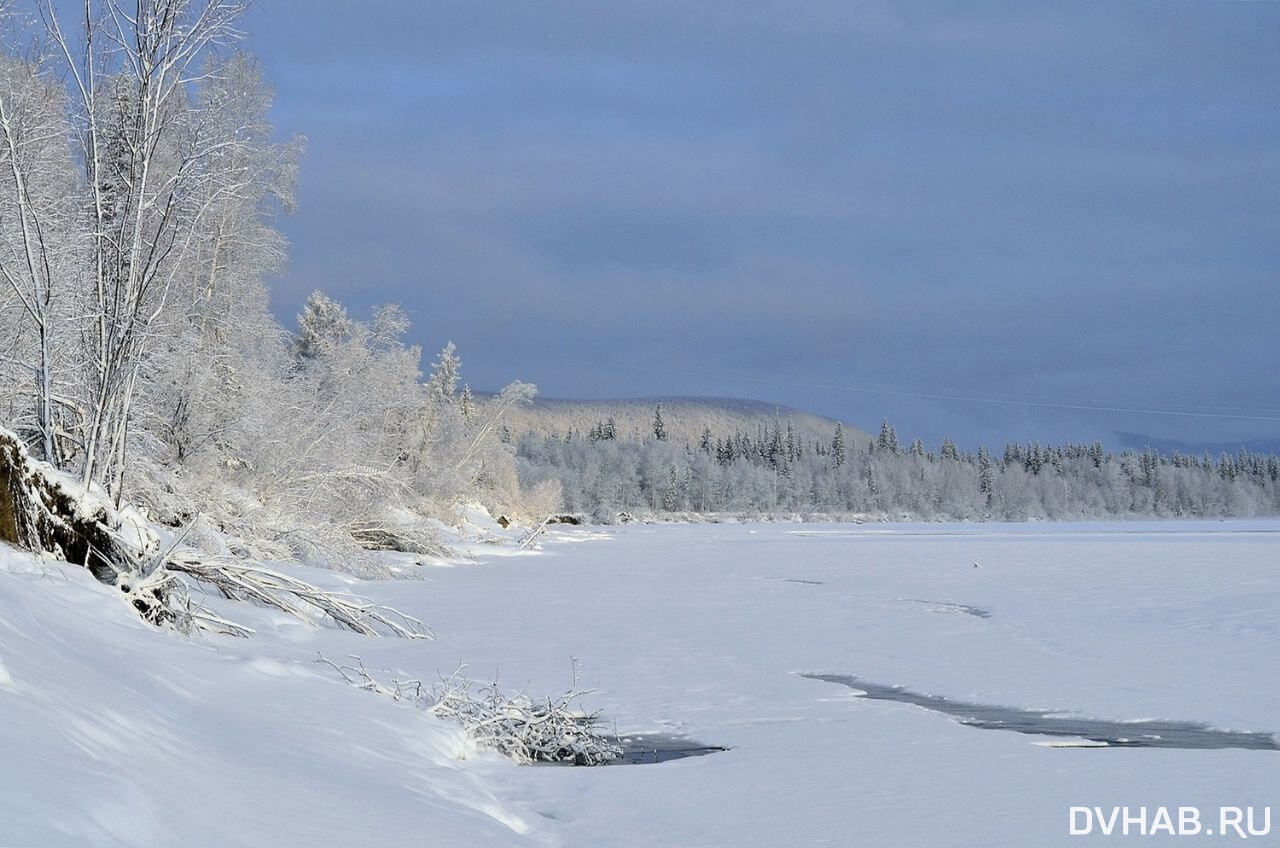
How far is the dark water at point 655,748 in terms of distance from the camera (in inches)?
308

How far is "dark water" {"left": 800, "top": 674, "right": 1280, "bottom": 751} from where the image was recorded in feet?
26.4

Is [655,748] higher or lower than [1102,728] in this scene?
lower

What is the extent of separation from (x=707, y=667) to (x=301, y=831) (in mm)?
8362

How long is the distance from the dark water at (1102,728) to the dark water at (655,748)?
241cm

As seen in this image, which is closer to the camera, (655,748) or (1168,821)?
(1168,821)

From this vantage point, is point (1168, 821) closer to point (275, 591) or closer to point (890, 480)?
point (275, 591)

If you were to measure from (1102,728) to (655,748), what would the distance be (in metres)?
3.73

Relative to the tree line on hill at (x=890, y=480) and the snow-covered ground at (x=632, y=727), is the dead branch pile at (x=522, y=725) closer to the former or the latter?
the snow-covered ground at (x=632, y=727)

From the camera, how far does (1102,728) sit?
8.65 metres

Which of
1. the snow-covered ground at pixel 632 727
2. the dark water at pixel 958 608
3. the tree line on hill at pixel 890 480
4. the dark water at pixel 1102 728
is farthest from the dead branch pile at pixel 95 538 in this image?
the tree line on hill at pixel 890 480

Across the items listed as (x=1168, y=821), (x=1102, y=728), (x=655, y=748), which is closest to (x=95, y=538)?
(x=655, y=748)

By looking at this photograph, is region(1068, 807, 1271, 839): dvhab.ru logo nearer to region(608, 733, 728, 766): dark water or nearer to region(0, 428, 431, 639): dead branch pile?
region(608, 733, 728, 766): dark water

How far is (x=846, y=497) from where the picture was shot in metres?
148

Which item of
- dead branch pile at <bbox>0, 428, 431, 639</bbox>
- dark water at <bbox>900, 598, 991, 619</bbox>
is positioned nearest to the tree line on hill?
dark water at <bbox>900, 598, 991, 619</bbox>
